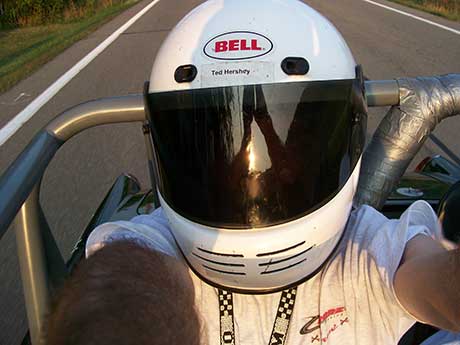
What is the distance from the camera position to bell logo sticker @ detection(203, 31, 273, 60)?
1.75m

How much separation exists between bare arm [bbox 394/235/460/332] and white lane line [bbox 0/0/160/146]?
5.04m

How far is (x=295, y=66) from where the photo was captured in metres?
1.76

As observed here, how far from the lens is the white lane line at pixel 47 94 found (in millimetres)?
6000

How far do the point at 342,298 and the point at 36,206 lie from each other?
39.1 inches

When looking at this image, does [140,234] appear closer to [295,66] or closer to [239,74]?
[239,74]

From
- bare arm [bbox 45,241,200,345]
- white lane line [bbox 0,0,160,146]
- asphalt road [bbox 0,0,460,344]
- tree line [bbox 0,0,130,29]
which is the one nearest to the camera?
bare arm [bbox 45,241,200,345]

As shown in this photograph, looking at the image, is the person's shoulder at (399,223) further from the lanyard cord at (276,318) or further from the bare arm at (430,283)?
the lanyard cord at (276,318)

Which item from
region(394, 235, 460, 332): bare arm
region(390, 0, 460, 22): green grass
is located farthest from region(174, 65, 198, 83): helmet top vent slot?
region(390, 0, 460, 22): green grass

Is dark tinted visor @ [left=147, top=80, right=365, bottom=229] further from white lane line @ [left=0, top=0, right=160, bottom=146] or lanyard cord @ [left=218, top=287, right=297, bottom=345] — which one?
white lane line @ [left=0, top=0, right=160, bottom=146]

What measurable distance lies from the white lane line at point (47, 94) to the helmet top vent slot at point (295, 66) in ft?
15.3

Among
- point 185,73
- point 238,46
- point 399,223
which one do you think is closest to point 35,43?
point 185,73

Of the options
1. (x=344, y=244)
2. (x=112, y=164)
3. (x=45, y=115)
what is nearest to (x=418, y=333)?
(x=344, y=244)

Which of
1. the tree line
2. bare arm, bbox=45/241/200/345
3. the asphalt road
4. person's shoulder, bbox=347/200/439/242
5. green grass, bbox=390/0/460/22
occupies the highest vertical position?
bare arm, bbox=45/241/200/345

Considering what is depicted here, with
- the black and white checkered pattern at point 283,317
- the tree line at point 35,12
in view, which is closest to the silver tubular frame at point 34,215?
the black and white checkered pattern at point 283,317
